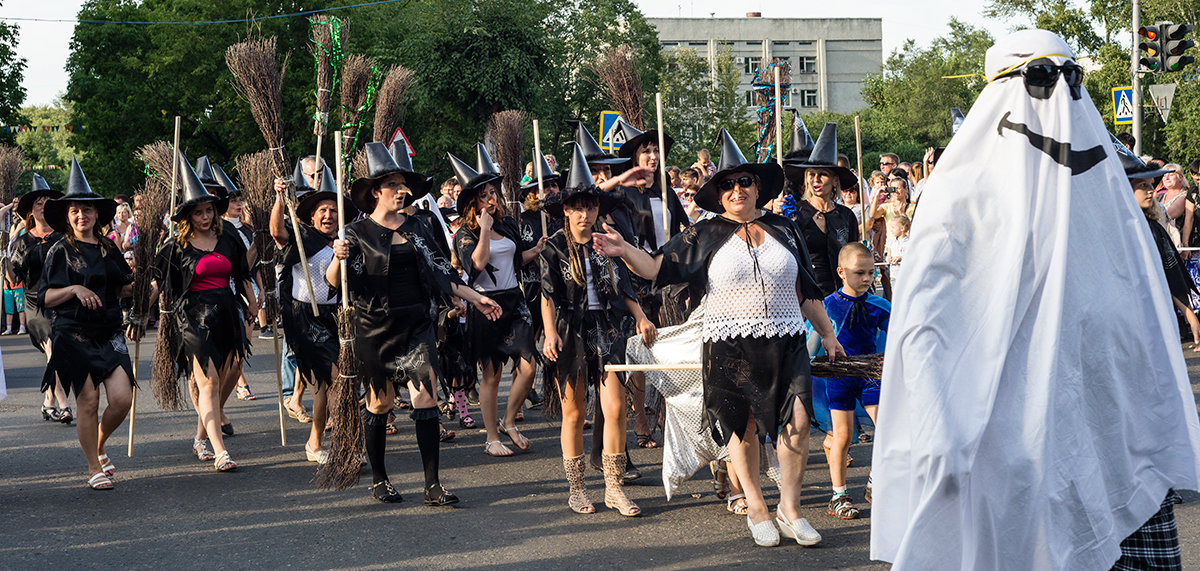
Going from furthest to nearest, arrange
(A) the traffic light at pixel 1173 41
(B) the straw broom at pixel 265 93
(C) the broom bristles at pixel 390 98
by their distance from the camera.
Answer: (A) the traffic light at pixel 1173 41
(C) the broom bristles at pixel 390 98
(B) the straw broom at pixel 265 93

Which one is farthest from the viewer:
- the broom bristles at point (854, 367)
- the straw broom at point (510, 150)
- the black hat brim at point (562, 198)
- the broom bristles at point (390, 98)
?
the straw broom at point (510, 150)

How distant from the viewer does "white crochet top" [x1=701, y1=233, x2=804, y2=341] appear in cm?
611

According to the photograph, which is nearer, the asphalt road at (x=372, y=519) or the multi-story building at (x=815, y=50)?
the asphalt road at (x=372, y=519)

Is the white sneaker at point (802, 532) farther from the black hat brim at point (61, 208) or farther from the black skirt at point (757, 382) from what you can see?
the black hat brim at point (61, 208)

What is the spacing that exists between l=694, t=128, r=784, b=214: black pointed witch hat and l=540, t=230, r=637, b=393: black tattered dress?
869 mm

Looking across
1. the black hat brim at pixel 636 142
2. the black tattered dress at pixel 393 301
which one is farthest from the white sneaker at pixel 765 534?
the black hat brim at pixel 636 142

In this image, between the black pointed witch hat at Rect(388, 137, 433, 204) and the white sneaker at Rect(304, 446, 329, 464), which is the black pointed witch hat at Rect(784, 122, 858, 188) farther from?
the white sneaker at Rect(304, 446, 329, 464)

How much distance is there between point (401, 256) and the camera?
23.6 feet

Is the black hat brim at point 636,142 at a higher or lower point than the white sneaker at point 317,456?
higher

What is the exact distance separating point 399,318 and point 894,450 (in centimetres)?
407

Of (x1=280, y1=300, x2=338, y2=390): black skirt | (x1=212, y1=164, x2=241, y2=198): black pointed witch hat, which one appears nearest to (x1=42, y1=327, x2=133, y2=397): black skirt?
(x1=280, y1=300, x2=338, y2=390): black skirt

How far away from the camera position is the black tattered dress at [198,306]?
27.8ft

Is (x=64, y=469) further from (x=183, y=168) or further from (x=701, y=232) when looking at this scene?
(x=701, y=232)

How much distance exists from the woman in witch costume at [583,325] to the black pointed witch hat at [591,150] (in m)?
1.77
